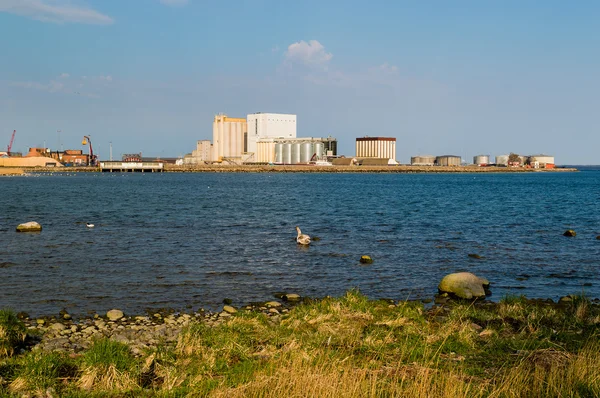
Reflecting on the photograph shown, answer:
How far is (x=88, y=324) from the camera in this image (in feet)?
57.1

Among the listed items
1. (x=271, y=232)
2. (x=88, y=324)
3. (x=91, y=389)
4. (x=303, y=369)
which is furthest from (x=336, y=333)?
(x=271, y=232)

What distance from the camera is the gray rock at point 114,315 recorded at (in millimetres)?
18066

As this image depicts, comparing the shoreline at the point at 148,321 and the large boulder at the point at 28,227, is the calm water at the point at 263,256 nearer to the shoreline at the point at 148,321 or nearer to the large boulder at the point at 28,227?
the large boulder at the point at 28,227

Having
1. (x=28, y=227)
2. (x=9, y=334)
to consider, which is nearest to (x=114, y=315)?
(x=9, y=334)

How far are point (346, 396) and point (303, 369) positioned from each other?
1.74m

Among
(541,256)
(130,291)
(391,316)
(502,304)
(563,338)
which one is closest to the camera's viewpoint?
(563,338)

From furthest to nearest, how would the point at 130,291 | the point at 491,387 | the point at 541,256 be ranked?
the point at 541,256, the point at 130,291, the point at 491,387

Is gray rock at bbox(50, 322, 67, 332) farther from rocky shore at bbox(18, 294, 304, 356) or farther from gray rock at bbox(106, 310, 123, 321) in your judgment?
gray rock at bbox(106, 310, 123, 321)

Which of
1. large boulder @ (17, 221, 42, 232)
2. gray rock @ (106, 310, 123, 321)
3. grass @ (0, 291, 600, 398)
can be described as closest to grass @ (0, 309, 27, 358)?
grass @ (0, 291, 600, 398)

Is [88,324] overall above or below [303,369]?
below

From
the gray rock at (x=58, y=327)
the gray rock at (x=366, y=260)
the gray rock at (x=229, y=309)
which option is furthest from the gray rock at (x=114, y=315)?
the gray rock at (x=366, y=260)

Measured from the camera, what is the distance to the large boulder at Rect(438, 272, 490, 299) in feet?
71.2

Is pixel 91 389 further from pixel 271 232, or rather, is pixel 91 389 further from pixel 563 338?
pixel 271 232

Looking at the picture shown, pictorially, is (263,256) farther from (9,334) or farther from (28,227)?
(28,227)
